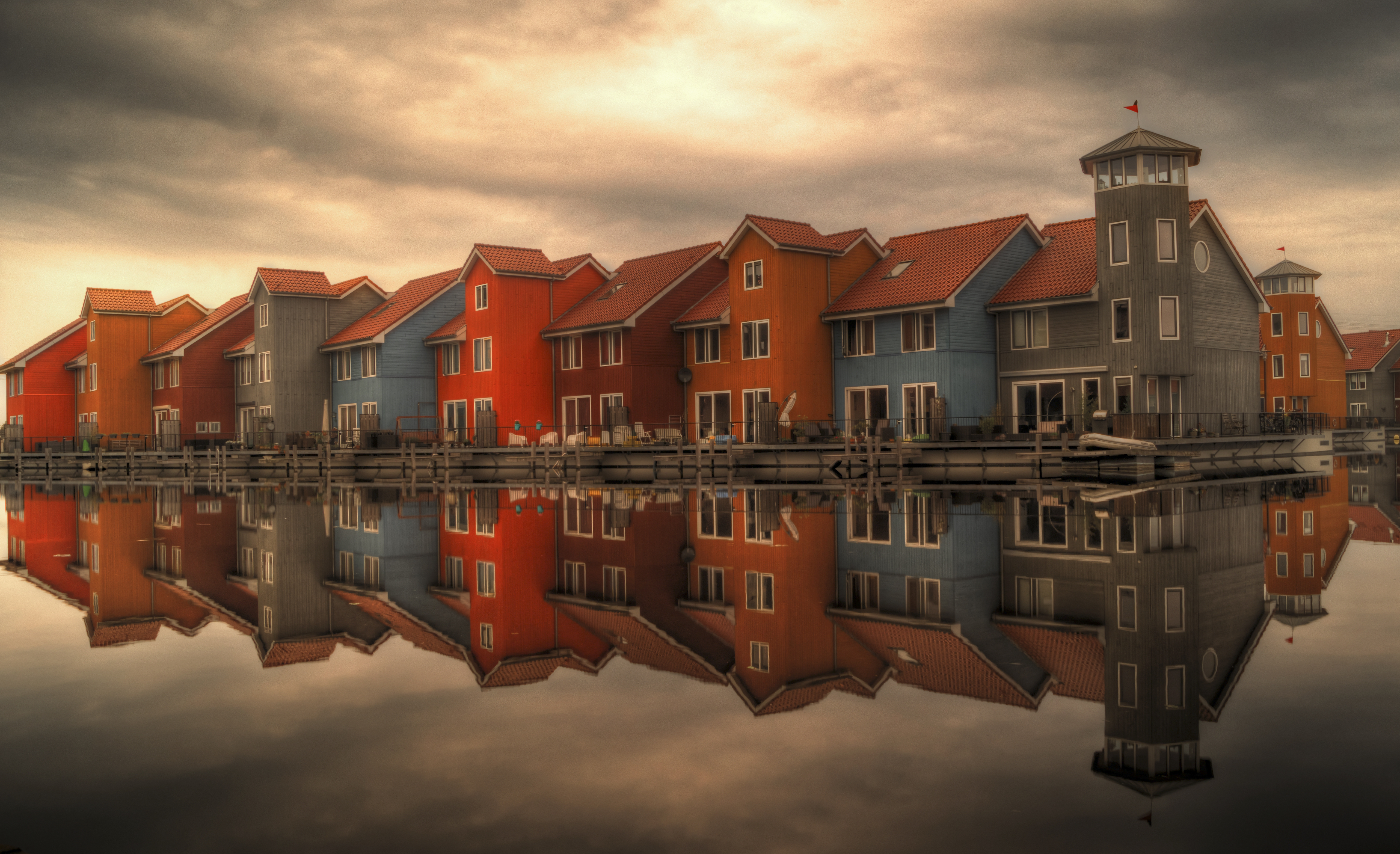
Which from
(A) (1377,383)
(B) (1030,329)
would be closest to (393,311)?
(B) (1030,329)

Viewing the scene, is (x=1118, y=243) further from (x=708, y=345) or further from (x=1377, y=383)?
(x=1377, y=383)

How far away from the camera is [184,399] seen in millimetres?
71438

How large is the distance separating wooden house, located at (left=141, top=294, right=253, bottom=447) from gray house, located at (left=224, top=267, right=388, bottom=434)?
4651 millimetres

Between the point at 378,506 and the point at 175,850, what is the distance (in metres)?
25.2

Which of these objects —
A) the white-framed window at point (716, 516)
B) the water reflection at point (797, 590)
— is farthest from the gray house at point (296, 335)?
the white-framed window at point (716, 516)

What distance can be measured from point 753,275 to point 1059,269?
1269 cm

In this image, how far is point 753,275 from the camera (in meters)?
47.9

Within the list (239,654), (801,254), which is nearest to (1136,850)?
(239,654)

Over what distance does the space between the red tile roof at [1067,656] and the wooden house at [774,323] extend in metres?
34.6

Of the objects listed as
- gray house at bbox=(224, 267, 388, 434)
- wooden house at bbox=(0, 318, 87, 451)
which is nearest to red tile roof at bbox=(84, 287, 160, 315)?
wooden house at bbox=(0, 318, 87, 451)

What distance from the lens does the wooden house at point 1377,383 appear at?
94.9 metres

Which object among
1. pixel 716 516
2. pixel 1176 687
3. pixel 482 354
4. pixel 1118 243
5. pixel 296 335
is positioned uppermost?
pixel 1118 243

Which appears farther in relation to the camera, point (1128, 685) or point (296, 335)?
point (296, 335)

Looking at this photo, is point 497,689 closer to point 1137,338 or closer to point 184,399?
point 1137,338
